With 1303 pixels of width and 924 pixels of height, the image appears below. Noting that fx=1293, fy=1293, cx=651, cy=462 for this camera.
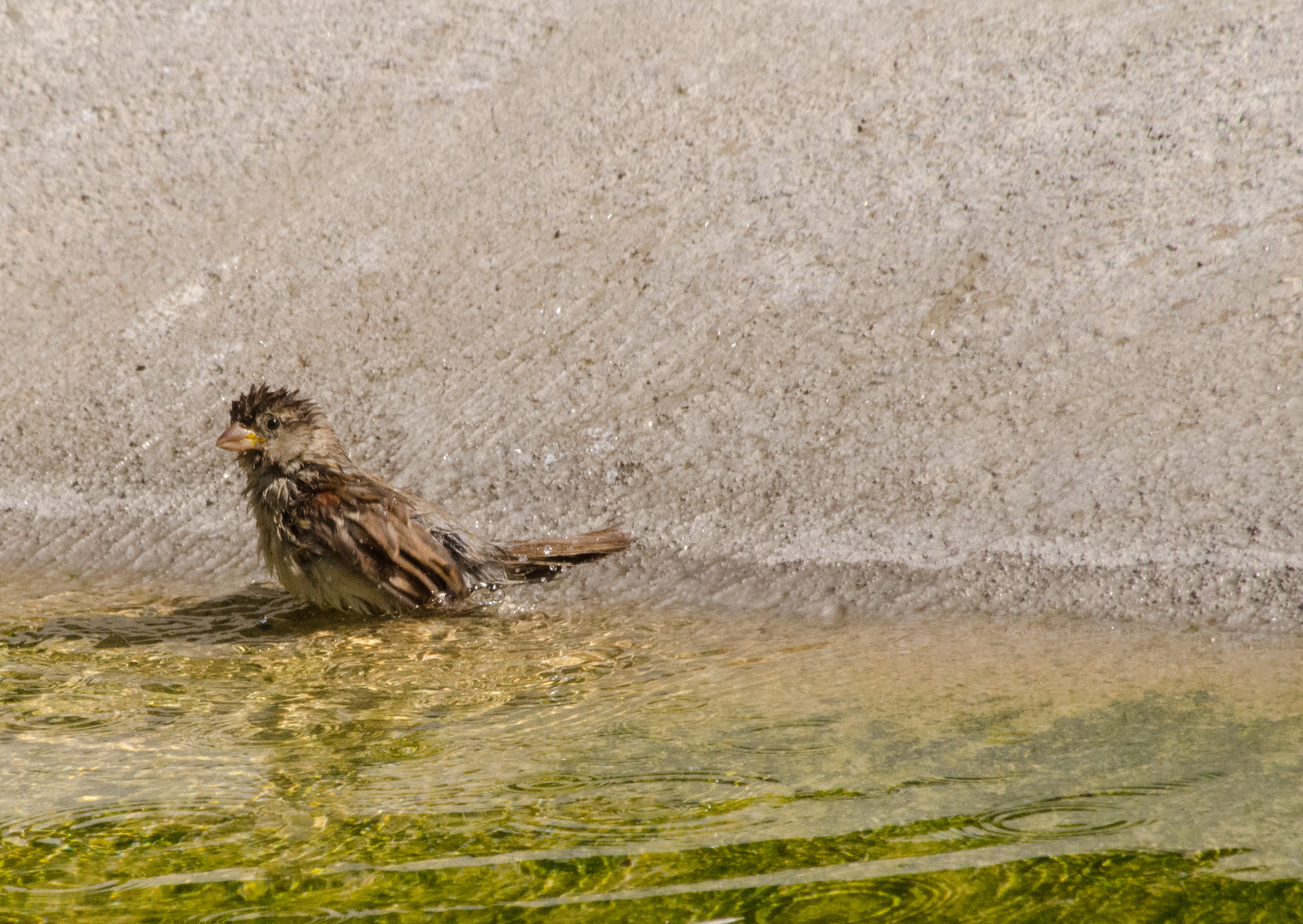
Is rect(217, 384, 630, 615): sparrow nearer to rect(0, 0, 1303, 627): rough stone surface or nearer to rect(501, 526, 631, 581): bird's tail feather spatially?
rect(501, 526, 631, 581): bird's tail feather

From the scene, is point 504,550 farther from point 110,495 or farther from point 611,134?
point 611,134

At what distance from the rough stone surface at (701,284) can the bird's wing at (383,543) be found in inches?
15.4

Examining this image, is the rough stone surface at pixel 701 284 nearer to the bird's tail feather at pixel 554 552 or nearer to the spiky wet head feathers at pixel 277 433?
the bird's tail feather at pixel 554 552

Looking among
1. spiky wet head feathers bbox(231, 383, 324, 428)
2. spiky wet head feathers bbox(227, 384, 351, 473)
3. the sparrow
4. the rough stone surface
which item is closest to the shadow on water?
the sparrow

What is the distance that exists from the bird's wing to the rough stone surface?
15.4 inches

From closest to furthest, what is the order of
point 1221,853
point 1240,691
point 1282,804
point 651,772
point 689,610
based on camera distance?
1. point 1221,853
2. point 1282,804
3. point 651,772
4. point 1240,691
5. point 689,610

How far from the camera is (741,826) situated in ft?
8.02

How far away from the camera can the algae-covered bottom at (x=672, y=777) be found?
7.29 feet

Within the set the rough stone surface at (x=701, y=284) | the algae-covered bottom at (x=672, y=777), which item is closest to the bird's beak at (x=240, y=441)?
the rough stone surface at (x=701, y=284)

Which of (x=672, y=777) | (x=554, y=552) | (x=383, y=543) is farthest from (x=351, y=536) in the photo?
(x=672, y=777)

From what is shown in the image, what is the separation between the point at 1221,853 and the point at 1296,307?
303 centimetres

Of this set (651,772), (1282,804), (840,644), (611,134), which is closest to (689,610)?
(840,644)

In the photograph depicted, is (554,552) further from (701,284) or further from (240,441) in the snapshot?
(701,284)

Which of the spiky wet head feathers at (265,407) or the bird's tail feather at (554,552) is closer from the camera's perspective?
the bird's tail feather at (554,552)
